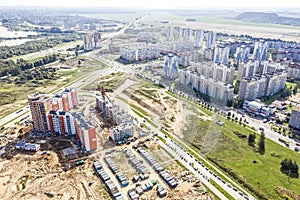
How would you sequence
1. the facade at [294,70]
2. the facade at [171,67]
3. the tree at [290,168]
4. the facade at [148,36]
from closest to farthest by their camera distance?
the tree at [290,168], the facade at [171,67], the facade at [294,70], the facade at [148,36]

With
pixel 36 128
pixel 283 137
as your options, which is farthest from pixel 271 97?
pixel 36 128

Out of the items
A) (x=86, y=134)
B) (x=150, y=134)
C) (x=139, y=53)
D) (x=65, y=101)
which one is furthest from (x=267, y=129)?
(x=139, y=53)

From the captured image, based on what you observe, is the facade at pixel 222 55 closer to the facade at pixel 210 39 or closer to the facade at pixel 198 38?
the facade at pixel 210 39

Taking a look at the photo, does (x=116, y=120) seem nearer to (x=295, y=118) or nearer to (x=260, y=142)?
(x=260, y=142)

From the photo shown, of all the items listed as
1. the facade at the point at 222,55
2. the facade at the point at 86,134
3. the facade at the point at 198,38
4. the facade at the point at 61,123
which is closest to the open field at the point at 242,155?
the facade at the point at 86,134

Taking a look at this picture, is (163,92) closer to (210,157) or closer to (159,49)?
(210,157)

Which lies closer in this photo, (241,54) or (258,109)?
(258,109)

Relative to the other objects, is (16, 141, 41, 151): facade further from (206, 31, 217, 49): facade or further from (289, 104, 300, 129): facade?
(206, 31, 217, 49): facade
